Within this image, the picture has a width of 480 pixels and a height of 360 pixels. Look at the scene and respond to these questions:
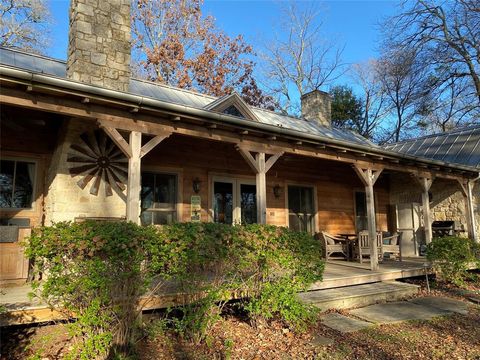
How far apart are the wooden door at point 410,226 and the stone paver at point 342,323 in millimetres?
6574

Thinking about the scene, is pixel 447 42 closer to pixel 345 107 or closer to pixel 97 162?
pixel 345 107

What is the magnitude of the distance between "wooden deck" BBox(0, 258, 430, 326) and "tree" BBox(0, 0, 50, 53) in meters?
16.3

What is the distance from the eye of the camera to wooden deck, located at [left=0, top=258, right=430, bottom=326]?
379 cm

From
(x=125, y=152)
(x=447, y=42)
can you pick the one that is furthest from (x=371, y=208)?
(x=447, y=42)

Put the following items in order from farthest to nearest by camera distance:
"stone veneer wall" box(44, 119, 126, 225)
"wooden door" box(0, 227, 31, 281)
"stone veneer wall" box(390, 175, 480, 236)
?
1. "stone veneer wall" box(390, 175, 480, 236)
2. "stone veneer wall" box(44, 119, 126, 225)
3. "wooden door" box(0, 227, 31, 281)

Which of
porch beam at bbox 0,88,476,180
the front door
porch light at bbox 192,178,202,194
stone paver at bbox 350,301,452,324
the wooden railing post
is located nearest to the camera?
porch beam at bbox 0,88,476,180

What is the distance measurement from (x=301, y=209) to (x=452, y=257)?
12.8 ft

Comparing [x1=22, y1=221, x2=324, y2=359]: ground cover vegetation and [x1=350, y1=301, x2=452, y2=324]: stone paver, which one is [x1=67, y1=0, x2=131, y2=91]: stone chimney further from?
[x1=350, y1=301, x2=452, y2=324]: stone paver

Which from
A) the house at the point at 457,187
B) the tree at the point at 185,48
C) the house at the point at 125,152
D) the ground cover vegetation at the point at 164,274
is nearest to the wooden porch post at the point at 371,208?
the house at the point at 125,152

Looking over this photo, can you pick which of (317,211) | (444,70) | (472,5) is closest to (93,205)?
(317,211)

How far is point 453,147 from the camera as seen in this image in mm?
13117

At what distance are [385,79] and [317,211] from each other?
1986 centimetres

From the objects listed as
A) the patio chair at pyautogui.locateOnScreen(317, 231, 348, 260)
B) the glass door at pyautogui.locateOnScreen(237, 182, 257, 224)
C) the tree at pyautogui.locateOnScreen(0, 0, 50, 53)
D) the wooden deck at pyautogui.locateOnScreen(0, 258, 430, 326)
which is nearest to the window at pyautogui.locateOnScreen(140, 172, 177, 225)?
the glass door at pyautogui.locateOnScreen(237, 182, 257, 224)

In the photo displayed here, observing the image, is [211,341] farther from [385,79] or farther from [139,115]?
[385,79]
